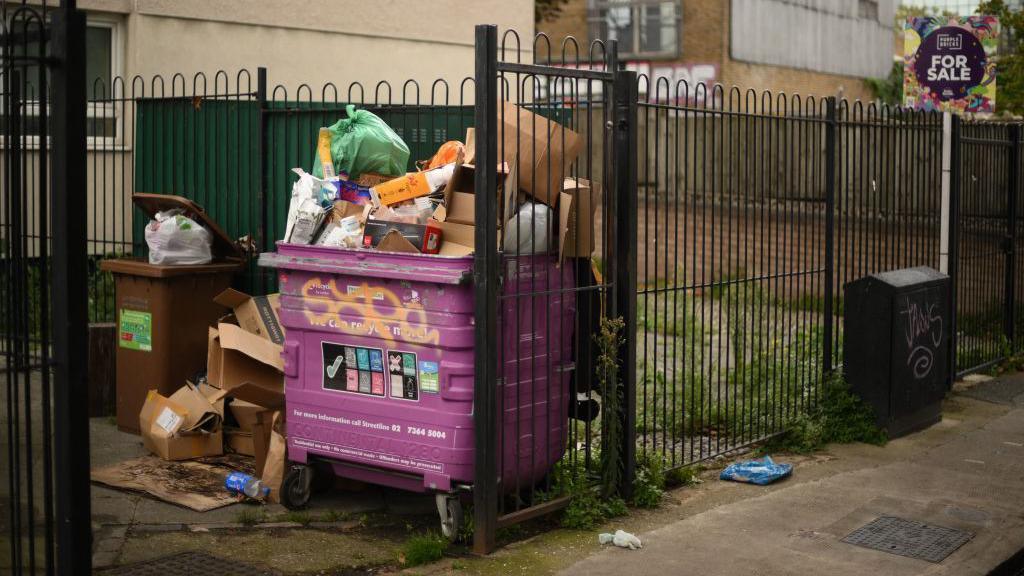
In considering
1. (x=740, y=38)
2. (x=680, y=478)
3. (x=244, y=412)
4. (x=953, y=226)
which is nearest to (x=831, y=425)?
(x=680, y=478)

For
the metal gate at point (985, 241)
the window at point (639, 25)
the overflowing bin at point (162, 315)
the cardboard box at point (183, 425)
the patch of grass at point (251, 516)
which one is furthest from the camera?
the window at point (639, 25)

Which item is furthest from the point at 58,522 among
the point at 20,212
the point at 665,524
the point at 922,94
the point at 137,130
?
the point at 922,94

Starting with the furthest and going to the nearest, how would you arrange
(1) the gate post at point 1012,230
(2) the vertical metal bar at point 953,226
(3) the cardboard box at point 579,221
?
(1) the gate post at point 1012,230
(2) the vertical metal bar at point 953,226
(3) the cardboard box at point 579,221

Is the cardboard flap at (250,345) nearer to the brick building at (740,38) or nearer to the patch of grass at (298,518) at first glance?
the patch of grass at (298,518)

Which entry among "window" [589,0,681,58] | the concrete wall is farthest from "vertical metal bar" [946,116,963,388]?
"window" [589,0,681,58]

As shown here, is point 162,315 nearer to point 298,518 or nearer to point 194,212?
point 194,212

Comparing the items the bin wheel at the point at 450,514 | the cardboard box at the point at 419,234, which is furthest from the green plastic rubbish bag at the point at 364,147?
the bin wheel at the point at 450,514

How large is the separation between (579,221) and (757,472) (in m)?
2.14

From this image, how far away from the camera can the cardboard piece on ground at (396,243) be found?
569cm

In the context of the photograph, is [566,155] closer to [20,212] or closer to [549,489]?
[549,489]

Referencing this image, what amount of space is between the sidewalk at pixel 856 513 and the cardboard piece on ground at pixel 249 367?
2362 mm

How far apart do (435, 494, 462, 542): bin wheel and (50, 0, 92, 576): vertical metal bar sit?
2219mm

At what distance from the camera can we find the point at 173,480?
6688mm

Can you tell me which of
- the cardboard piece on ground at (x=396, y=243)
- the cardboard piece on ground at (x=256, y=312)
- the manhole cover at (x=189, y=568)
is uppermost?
the cardboard piece on ground at (x=396, y=243)
